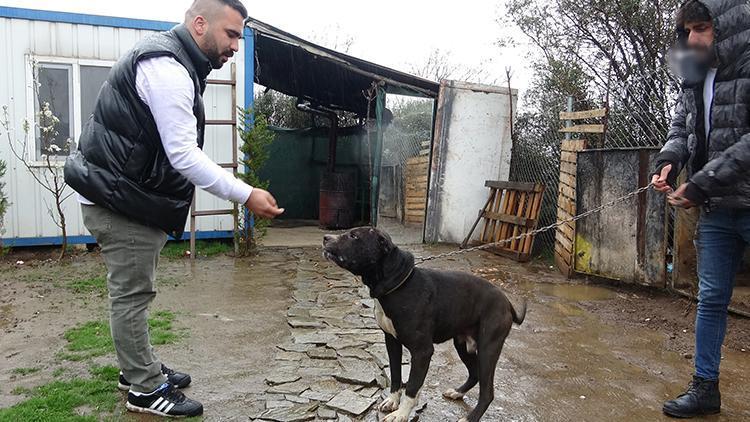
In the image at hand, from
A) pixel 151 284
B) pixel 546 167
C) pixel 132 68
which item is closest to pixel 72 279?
pixel 151 284

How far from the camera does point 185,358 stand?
3736mm

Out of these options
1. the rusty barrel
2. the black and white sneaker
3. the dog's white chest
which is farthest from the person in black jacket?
the rusty barrel

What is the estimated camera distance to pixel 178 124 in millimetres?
2512

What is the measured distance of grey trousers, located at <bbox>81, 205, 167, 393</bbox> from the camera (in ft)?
8.99

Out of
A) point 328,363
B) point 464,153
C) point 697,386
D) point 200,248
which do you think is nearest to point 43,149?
point 200,248

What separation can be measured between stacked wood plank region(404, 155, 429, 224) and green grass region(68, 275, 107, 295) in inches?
211

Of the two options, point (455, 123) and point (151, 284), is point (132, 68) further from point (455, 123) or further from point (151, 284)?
point (455, 123)

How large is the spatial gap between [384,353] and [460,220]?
523cm

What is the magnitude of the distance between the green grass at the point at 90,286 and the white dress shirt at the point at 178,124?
3526mm

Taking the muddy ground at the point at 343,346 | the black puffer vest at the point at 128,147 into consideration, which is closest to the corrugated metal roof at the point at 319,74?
the muddy ground at the point at 343,346

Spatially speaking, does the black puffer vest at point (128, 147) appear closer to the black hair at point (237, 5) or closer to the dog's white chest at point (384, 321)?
the black hair at point (237, 5)

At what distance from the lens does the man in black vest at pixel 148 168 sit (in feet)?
8.29

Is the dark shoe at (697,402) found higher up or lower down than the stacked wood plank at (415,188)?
lower down

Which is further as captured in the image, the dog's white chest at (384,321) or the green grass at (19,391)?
the green grass at (19,391)
